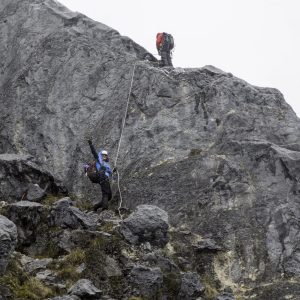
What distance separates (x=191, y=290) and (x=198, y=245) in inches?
116

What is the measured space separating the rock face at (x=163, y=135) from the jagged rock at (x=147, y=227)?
1.53m

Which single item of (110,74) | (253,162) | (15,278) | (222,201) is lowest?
(15,278)

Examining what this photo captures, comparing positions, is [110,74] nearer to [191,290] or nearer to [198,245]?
[198,245]

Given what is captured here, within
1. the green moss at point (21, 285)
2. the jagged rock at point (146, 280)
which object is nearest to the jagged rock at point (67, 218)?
the jagged rock at point (146, 280)

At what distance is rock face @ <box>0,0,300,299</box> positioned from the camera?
19.5m

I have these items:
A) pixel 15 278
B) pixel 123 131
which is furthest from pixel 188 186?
pixel 15 278

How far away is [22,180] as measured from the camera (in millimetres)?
21281

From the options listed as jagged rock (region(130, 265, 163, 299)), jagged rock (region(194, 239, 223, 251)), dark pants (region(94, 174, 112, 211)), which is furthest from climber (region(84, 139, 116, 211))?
jagged rock (region(130, 265, 163, 299))

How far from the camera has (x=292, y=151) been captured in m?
22.0

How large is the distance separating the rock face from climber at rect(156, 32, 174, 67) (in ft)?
4.59

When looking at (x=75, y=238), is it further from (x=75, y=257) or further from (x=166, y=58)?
(x=166, y=58)

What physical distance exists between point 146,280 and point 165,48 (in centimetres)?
1587

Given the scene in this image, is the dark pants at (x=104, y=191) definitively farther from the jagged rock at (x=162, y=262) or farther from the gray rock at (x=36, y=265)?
the gray rock at (x=36, y=265)

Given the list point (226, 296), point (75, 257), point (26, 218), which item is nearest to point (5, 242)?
point (75, 257)
